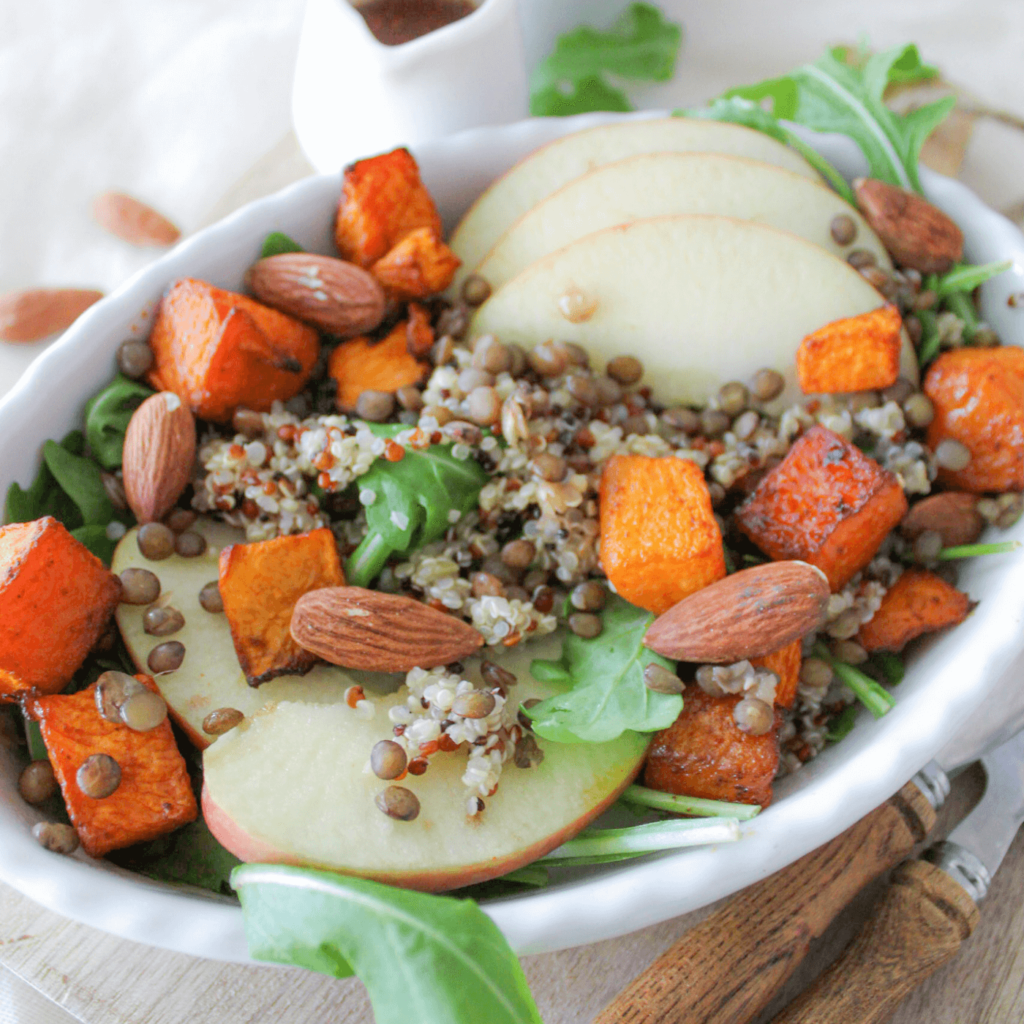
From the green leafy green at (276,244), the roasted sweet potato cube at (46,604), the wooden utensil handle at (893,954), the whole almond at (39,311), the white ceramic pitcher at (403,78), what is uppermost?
the white ceramic pitcher at (403,78)

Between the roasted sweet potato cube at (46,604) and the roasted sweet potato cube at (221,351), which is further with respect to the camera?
the roasted sweet potato cube at (221,351)

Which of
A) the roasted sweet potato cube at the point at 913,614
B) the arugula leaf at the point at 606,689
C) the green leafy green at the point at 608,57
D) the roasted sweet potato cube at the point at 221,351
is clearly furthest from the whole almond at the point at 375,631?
the green leafy green at the point at 608,57

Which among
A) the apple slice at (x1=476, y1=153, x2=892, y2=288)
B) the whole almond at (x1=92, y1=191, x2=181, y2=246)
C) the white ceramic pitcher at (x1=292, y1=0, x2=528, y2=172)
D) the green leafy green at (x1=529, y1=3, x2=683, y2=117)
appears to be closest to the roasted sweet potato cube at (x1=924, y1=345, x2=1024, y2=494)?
the apple slice at (x1=476, y1=153, x2=892, y2=288)

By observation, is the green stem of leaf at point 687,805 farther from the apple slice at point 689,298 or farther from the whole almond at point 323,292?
the whole almond at point 323,292

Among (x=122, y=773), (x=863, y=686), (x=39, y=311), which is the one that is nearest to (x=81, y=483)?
(x=122, y=773)

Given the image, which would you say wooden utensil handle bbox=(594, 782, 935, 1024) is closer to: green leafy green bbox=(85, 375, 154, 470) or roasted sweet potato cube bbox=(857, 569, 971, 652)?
roasted sweet potato cube bbox=(857, 569, 971, 652)

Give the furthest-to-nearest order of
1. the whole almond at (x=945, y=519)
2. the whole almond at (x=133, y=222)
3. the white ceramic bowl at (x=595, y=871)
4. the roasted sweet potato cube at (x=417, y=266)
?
the whole almond at (x=133, y=222) → the roasted sweet potato cube at (x=417, y=266) → the whole almond at (x=945, y=519) → the white ceramic bowl at (x=595, y=871)

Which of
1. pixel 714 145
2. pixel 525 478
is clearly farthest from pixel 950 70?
pixel 525 478
